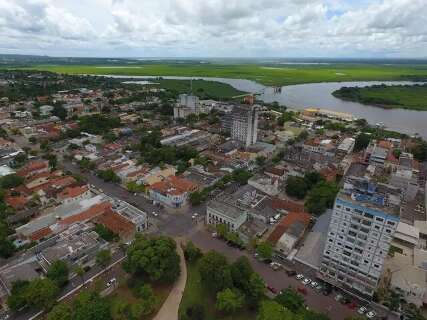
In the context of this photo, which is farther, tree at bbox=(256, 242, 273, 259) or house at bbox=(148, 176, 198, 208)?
house at bbox=(148, 176, 198, 208)

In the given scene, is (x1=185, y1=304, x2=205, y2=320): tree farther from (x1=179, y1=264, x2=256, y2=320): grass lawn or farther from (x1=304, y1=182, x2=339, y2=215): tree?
(x1=304, y1=182, x2=339, y2=215): tree

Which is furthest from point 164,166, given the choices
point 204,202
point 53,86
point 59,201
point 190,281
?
point 53,86

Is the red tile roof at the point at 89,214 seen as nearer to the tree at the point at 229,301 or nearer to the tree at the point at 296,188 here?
the tree at the point at 229,301

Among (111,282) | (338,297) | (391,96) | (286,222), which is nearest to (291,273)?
(338,297)

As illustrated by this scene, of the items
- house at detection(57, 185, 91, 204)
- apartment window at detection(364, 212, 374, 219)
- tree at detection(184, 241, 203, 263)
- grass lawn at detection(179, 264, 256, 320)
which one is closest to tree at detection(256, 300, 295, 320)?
grass lawn at detection(179, 264, 256, 320)

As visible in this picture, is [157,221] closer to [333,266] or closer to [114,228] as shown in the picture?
[114,228]

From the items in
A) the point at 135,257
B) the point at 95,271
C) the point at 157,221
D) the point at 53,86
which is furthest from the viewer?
the point at 53,86

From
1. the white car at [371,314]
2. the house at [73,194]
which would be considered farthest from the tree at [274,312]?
the house at [73,194]
